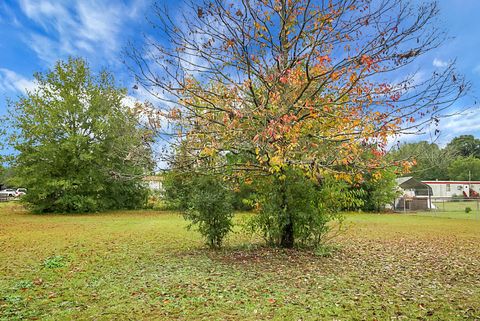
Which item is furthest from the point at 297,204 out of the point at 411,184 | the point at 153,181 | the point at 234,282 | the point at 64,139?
the point at 411,184

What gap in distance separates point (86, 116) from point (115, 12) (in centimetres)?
1492

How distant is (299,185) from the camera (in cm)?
712

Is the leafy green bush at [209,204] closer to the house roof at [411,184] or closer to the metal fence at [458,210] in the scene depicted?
the metal fence at [458,210]

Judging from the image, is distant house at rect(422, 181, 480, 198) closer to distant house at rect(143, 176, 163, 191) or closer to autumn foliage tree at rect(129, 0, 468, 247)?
distant house at rect(143, 176, 163, 191)

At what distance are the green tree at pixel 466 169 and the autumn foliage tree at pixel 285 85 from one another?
53.0 meters

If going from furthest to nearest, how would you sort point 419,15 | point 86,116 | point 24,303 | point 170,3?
point 86,116 < point 170,3 < point 419,15 < point 24,303

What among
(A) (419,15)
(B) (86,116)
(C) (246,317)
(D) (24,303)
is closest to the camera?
(C) (246,317)

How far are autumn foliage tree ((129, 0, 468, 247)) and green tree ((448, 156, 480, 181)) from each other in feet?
174

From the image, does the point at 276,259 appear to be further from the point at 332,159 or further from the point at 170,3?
the point at 170,3

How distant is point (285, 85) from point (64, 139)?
1778cm

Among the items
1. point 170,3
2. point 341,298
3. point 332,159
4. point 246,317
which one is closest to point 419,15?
point 332,159

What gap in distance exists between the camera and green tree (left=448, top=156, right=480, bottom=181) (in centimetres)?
5084

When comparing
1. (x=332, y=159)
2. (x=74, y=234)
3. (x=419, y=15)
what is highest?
(x=419, y=15)

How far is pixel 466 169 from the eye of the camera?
5184cm
